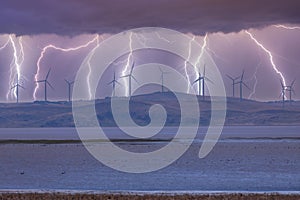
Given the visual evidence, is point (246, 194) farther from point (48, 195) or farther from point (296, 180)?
point (296, 180)

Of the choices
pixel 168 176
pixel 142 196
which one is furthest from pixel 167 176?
pixel 142 196

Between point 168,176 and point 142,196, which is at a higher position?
point 142,196

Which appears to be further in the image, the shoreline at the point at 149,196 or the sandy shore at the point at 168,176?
the sandy shore at the point at 168,176

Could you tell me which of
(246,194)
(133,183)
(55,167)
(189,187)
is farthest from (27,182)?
(246,194)

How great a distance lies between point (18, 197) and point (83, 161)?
26.9 meters

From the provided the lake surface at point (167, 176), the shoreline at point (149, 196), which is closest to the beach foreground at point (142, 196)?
the shoreline at point (149, 196)

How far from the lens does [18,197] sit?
19781 mm

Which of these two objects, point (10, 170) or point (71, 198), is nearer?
point (71, 198)

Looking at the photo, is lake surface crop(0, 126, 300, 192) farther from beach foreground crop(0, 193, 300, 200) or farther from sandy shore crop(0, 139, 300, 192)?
beach foreground crop(0, 193, 300, 200)

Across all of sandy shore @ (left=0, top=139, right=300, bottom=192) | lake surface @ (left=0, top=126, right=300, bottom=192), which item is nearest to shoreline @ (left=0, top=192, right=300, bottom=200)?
lake surface @ (left=0, top=126, right=300, bottom=192)

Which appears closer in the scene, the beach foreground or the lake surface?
the beach foreground

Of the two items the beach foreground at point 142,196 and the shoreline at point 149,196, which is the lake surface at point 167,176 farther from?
the beach foreground at point 142,196

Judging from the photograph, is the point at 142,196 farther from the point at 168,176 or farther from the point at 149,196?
the point at 168,176

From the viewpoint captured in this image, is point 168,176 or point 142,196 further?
point 168,176
